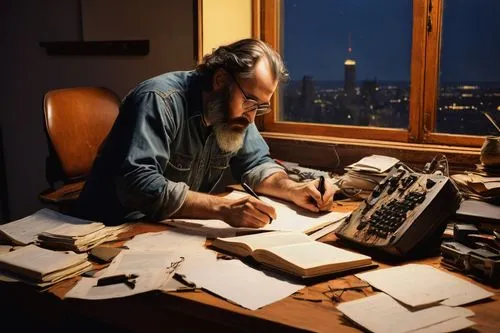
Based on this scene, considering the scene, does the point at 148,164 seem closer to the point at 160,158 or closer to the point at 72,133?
the point at 160,158

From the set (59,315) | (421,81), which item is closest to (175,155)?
(59,315)

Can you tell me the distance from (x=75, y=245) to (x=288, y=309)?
0.62 metres

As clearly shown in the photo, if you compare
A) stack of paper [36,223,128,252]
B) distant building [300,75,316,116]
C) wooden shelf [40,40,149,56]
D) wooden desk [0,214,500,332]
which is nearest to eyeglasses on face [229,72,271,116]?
stack of paper [36,223,128,252]

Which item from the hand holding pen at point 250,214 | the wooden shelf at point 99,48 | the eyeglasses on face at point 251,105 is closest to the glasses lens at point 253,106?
the eyeglasses on face at point 251,105

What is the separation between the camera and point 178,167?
2.05 m

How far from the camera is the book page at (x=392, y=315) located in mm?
1034

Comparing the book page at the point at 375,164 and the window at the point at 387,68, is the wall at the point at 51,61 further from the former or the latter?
the book page at the point at 375,164

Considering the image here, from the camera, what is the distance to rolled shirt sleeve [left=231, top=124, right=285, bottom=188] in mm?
2227

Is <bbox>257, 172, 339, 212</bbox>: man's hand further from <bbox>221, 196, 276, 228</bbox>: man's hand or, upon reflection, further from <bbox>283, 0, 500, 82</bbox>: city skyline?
<bbox>283, 0, 500, 82</bbox>: city skyline

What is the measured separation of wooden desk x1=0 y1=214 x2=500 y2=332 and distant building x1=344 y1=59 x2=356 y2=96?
5.43 feet

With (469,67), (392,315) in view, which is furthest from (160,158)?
(469,67)

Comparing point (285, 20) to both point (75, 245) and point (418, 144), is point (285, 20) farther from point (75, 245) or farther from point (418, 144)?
point (75, 245)

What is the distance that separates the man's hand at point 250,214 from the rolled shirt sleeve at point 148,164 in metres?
0.17

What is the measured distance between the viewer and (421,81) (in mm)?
2527
